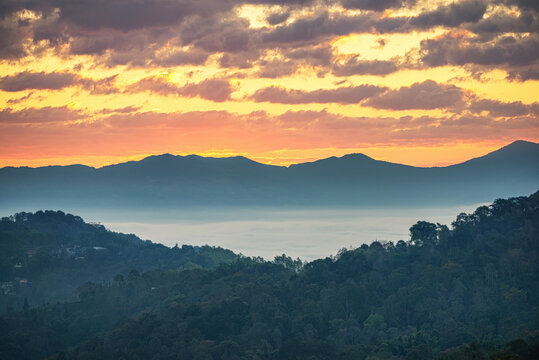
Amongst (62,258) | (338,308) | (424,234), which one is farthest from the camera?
(62,258)

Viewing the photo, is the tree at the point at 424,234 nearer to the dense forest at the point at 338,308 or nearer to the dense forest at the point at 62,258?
the dense forest at the point at 338,308

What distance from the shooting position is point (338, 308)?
5659cm

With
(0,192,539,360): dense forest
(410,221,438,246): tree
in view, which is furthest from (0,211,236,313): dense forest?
(410,221,438,246): tree

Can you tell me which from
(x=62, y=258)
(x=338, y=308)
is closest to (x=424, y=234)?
(x=338, y=308)

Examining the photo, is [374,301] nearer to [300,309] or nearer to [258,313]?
[300,309]

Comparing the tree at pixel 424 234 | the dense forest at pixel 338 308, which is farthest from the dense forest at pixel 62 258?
the tree at pixel 424 234

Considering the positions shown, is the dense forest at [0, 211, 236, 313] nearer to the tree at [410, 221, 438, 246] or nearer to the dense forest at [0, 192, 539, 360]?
the dense forest at [0, 192, 539, 360]

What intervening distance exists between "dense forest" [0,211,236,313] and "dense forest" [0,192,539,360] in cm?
1251

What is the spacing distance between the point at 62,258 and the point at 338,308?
50.4 m

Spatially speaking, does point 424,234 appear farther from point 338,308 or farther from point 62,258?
point 62,258

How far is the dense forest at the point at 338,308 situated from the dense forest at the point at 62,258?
41.0 ft

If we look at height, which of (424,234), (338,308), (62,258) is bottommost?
(338,308)

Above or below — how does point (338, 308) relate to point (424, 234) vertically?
below

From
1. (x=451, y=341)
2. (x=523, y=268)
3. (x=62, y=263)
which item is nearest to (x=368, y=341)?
(x=451, y=341)
